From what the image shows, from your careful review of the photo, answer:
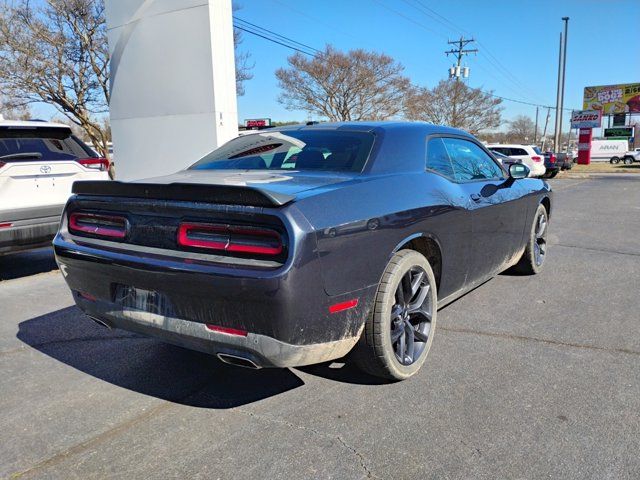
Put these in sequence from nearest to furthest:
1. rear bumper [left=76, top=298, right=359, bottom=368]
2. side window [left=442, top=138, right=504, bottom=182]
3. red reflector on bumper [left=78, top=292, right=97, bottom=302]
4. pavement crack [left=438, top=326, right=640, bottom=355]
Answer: rear bumper [left=76, top=298, right=359, bottom=368], red reflector on bumper [left=78, top=292, right=97, bottom=302], pavement crack [left=438, top=326, right=640, bottom=355], side window [left=442, top=138, right=504, bottom=182]

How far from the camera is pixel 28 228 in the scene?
544cm

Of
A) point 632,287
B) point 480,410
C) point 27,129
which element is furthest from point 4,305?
point 632,287

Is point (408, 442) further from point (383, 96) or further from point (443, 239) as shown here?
point (383, 96)

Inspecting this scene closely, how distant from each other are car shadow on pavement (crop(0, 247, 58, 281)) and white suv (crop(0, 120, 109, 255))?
860 millimetres

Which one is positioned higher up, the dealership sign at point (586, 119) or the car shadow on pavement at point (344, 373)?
the dealership sign at point (586, 119)

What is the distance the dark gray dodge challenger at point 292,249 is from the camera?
229cm

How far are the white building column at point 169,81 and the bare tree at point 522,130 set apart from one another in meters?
87.8

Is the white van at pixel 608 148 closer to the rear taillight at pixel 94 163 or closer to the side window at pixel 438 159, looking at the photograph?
the rear taillight at pixel 94 163

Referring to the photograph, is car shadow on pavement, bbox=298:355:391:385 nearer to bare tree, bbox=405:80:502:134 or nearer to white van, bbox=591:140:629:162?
bare tree, bbox=405:80:502:134

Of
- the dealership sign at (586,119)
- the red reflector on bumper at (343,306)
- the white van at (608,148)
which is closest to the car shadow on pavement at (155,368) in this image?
the red reflector on bumper at (343,306)

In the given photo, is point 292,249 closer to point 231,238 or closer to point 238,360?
point 231,238

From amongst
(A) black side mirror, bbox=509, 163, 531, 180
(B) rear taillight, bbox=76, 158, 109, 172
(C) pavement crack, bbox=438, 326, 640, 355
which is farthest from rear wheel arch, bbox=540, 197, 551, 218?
(B) rear taillight, bbox=76, 158, 109, 172

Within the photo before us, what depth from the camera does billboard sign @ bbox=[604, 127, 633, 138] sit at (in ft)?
201

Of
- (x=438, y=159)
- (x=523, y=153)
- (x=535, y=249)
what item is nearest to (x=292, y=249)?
(x=438, y=159)
